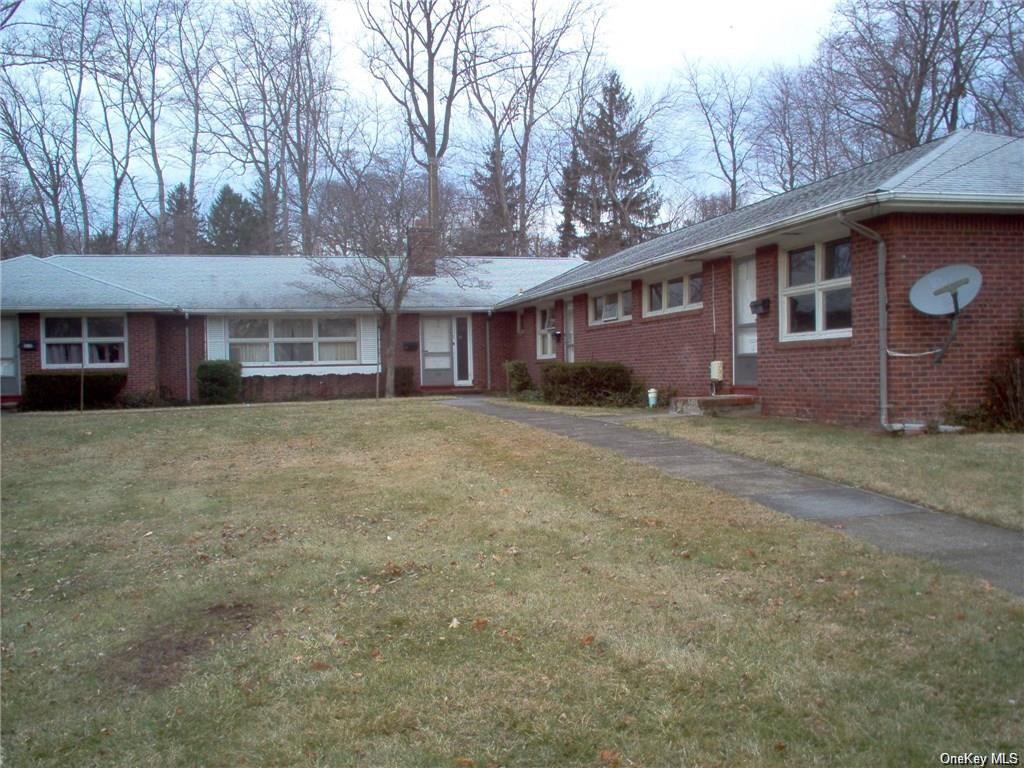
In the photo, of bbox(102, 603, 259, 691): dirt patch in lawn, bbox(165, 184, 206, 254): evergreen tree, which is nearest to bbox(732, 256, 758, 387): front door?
bbox(102, 603, 259, 691): dirt patch in lawn

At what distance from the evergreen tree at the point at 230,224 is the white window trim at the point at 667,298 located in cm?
3205

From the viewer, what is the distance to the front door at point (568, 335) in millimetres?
20609

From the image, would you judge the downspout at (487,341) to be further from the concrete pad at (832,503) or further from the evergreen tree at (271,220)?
the concrete pad at (832,503)

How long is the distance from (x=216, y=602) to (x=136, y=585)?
772 mm

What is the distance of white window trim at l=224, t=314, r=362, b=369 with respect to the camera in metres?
23.7

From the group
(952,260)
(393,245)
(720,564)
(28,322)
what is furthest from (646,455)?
(28,322)

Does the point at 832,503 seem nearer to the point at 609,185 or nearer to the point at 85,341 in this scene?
the point at 85,341

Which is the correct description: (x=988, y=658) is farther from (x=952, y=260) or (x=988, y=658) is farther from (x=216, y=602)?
(x=952, y=260)

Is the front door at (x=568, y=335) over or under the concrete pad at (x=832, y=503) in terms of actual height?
over

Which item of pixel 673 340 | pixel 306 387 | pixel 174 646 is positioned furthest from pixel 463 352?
pixel 174 646

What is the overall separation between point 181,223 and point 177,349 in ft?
57.1

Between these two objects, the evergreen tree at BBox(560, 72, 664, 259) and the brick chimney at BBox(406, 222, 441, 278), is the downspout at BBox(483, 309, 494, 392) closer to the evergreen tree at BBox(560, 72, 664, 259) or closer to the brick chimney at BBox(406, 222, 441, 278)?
the brick chimney at BBox(406, 222, 441, 278)

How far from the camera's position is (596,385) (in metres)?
16.3

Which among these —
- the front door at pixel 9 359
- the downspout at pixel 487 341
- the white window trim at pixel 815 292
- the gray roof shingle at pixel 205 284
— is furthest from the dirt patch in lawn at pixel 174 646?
the downspout at pixel 487 341
